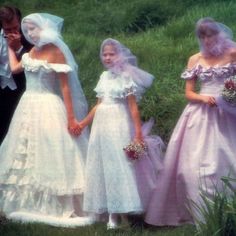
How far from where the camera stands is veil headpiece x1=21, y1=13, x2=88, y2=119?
7.01m

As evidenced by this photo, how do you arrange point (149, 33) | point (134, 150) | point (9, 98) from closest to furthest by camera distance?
point (134, 150) → point (9, 98) → point (149, 33)

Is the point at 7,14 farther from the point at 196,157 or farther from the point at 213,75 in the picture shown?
the point at 196,157

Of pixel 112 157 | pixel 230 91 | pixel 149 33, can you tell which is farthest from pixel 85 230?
pixel 149 33

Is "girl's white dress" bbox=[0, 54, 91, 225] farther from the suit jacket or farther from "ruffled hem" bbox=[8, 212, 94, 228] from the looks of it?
the suit jacket

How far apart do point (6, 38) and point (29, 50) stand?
0.29 metres

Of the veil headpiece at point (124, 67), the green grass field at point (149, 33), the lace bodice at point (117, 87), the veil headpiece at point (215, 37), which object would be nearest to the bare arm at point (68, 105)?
the lace bodice at point (117, 87)

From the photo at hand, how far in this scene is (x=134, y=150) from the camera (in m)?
6.44

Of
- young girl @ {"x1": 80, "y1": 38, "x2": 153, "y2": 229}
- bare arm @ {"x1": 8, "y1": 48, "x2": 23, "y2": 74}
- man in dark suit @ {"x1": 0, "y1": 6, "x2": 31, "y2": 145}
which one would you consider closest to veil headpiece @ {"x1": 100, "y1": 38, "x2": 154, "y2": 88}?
young girl @ {"x1": 80, "y1": 38, "x2": 153, "y2": 229}

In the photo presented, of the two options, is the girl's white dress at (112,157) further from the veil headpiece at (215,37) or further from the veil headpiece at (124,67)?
the veil headpiece at (215,37)

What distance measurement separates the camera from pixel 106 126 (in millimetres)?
6668

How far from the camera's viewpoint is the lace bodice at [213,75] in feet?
21.4

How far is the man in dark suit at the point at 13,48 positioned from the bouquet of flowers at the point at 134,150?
1.99m

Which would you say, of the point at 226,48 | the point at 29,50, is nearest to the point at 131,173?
the point at 226,48

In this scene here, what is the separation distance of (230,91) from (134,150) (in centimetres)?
105
